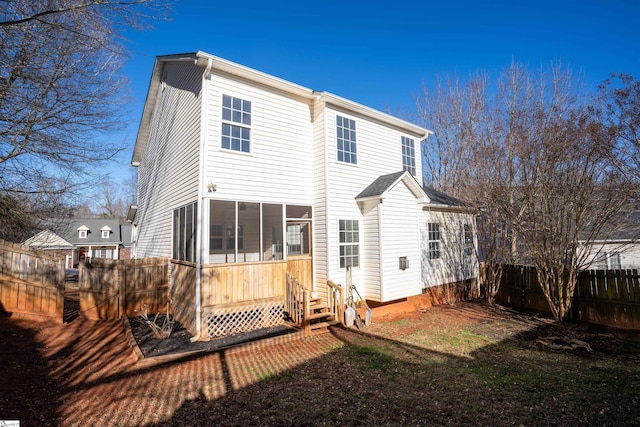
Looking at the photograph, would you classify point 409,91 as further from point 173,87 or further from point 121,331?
point 121,331

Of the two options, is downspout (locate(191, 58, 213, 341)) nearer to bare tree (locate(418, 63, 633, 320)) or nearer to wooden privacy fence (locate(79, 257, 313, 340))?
wooden privacy fence (locate(79, 257, 313, 340))

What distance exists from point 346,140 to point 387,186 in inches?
80.4

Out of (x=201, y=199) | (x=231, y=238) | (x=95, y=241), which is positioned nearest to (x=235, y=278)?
(x=201, y=199)

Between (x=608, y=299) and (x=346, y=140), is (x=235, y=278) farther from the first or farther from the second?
(x=608, y=299)

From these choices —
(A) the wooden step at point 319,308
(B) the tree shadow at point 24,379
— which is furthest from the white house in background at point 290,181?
(B) the tree shadow at point 24,379

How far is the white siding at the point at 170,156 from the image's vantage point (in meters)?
8.34

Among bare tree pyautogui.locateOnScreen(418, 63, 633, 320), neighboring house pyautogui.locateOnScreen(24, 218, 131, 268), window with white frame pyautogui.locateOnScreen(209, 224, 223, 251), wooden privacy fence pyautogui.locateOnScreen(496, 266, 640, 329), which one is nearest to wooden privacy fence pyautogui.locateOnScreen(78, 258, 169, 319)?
window with white frame pyautogui.locateOnScreen(209, 224, 223, 251)

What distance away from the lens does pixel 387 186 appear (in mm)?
9594

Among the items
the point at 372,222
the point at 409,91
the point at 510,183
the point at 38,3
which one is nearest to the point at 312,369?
the point at 372,222

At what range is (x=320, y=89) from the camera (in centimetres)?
941

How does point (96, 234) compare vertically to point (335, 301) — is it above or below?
above

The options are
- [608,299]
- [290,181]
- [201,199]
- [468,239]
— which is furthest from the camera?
[468,239]

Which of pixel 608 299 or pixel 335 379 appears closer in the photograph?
pixel 335 379

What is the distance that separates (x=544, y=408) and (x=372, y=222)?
6.13 m
